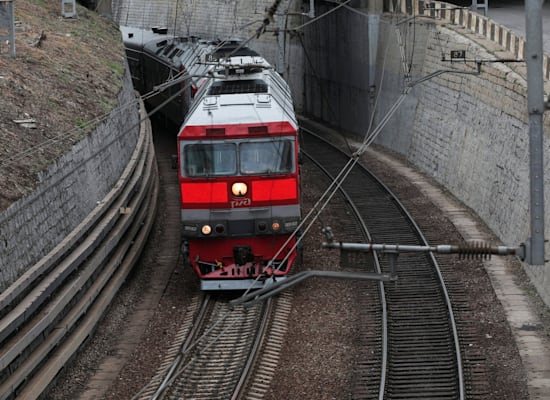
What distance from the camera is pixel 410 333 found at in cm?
1767

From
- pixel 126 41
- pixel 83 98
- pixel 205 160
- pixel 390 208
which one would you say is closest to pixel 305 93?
pixel 126 41

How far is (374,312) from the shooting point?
18766 mm

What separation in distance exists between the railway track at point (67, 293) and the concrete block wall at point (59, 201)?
19 centimetres

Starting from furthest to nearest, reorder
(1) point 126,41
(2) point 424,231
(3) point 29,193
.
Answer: (1) point 126,41
(2) point 424,231
(3) point 29,193

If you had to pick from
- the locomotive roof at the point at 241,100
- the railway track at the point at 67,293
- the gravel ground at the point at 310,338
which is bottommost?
the gravel ground at the point at 310,338

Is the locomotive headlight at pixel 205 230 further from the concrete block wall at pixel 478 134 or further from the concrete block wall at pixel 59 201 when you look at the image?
the concrete block wall at pixel 478 134

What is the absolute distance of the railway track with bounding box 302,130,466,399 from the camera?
15.4 metres

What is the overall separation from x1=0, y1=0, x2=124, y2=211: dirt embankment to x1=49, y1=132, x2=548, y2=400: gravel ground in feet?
10.2

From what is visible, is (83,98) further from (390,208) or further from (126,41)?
(126,41)

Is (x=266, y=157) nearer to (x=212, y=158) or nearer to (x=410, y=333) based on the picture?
(x=212, y=158)

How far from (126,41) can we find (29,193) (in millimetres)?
23930

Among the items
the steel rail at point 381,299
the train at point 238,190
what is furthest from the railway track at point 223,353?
the steel rail at point 381,299

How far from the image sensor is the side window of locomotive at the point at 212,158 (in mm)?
19062

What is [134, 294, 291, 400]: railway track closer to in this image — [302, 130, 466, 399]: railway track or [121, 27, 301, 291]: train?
[121, 27, 301, 291]: train
